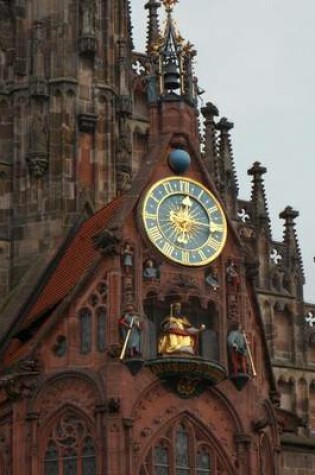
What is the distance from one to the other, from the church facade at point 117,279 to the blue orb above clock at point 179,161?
0.04 m

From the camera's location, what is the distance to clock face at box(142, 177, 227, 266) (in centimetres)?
3844

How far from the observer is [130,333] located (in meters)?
37.1

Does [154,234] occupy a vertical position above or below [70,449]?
above

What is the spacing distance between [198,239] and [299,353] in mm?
8065

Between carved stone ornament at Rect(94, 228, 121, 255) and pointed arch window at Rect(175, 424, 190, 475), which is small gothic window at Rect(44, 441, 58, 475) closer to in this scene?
pointed arch window at Rect(175, 424, 190, 475)

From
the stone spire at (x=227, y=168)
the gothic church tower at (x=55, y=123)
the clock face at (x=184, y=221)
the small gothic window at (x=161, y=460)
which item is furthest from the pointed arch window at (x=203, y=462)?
the stone spire at (x=227, y=168)

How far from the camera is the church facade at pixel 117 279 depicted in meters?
37.2

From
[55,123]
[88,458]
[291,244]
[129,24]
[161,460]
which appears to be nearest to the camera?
[88,458]

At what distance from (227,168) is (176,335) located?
9822 millimetres

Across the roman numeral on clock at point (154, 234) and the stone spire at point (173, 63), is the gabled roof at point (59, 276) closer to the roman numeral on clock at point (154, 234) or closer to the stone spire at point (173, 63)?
the roman numeral on clock at point (154, 234)

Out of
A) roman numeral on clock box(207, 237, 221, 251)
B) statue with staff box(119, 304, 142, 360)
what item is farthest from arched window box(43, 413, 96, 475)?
roman numeral on clock box(207, 237, 221, 251)

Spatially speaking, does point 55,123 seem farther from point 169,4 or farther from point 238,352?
point 238,352

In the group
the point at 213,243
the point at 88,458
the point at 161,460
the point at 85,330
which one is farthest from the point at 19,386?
the point at 213,243

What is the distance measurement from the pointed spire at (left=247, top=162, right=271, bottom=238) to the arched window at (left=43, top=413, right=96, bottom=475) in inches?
441
